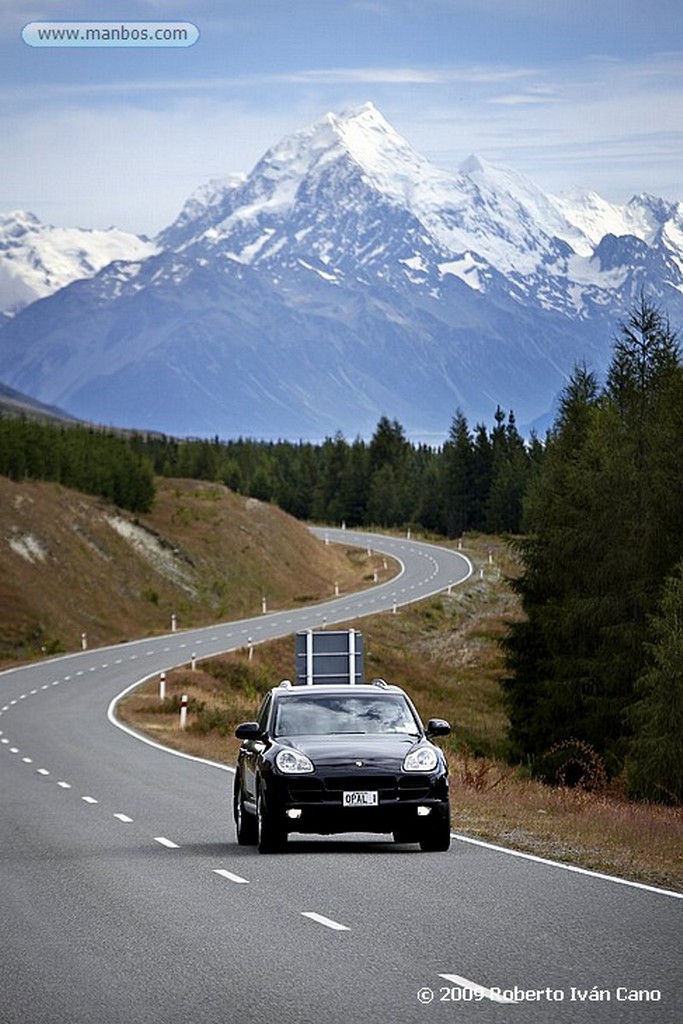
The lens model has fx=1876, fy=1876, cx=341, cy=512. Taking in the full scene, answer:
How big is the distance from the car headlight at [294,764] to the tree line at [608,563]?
913 inches

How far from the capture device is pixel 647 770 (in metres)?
35.0

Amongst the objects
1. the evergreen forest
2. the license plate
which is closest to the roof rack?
the evergreen forest

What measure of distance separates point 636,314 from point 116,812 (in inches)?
1269

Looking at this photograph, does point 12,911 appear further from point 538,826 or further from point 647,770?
point 647,770

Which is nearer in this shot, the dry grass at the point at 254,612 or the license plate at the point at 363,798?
the license plate at the point at 363,798

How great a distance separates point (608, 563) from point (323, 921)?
3596 cm

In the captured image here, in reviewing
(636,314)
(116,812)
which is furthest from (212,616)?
(116,812)

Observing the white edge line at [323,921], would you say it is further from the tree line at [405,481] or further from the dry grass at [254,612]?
the tree line at [405,481]

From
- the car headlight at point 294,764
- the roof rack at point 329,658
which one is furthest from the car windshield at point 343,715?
the roof rack at point 329,658

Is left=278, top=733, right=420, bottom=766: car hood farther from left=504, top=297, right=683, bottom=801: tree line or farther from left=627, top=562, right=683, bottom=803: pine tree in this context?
left=504, top=297, right=683, bottom=801: tree line

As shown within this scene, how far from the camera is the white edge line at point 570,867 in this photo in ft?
46.4

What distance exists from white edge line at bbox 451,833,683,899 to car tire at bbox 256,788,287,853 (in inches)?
78.4

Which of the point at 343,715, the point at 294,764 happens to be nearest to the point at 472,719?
the point at 343,715

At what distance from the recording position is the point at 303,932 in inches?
479
